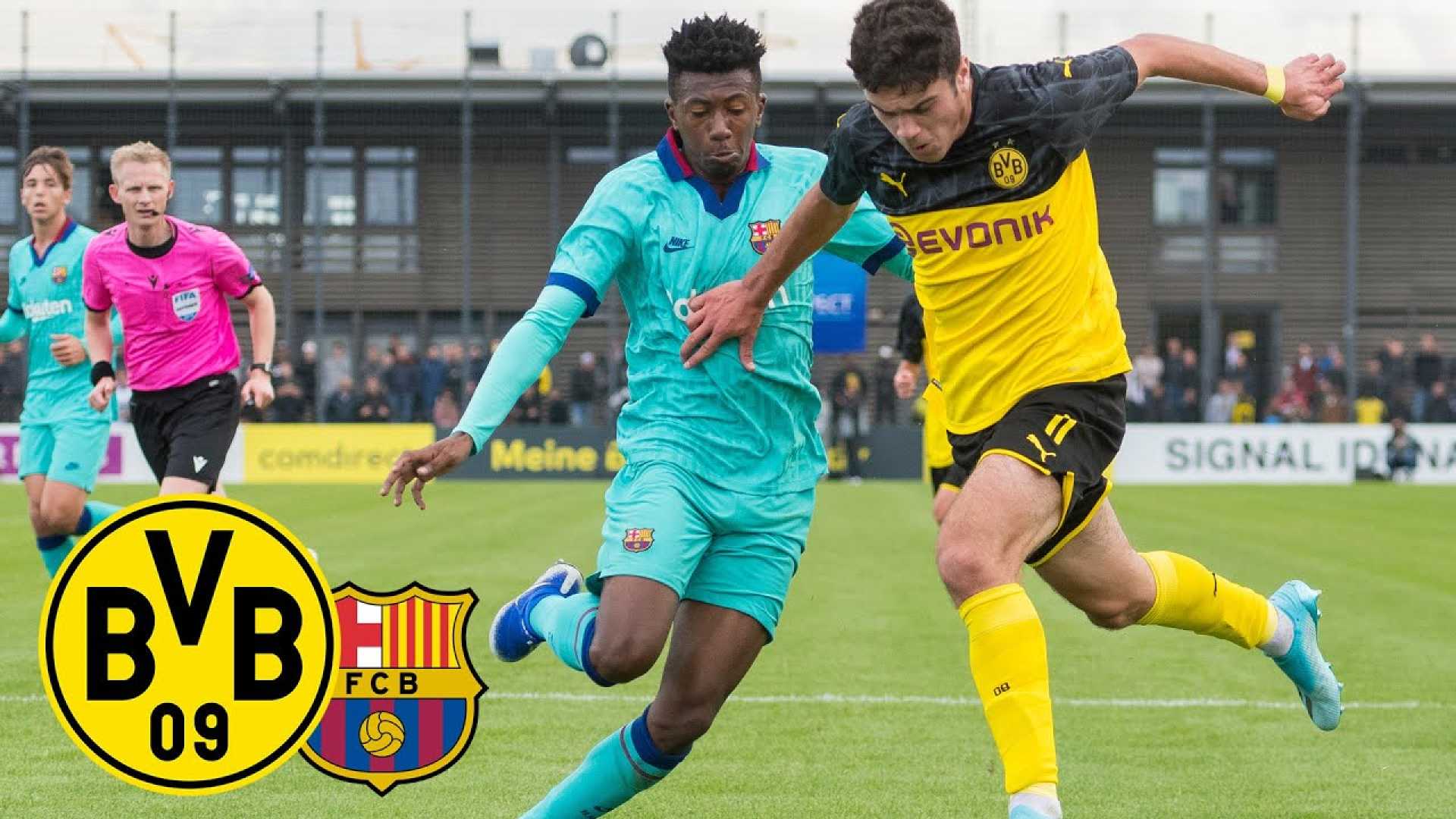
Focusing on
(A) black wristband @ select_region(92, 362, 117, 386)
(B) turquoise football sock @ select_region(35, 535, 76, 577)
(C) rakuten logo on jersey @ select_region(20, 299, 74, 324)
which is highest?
Answer: (C) rakuten logo on jersey @ select_region(20, 299, 74, 324)

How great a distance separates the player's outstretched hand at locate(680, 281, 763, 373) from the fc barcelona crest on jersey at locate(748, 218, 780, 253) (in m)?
0.21

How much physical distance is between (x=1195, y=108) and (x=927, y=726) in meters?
27.8

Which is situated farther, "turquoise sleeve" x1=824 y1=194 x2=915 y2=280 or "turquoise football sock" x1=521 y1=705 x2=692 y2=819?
"turquoise sleeve" x1=824 y1=194 x2=915 y2=280

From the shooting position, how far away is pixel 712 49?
464 centimetres

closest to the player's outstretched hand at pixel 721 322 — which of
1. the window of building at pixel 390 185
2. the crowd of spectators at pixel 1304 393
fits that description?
the crowd of spectators at pixel 1304 393

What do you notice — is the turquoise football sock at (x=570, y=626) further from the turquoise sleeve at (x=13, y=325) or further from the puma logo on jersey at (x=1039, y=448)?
the turquoise sleeve at (x=13, y=325)

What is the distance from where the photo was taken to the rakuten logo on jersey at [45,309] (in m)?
9.88

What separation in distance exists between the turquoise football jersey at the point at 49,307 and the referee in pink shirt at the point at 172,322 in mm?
1037

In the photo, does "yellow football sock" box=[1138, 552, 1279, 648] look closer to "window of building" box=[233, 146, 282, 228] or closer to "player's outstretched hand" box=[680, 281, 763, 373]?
"player's outstretched hand" box=[680, 281, 763, 373]

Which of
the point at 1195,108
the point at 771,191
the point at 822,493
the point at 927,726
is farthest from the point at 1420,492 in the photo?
the point at 771,191

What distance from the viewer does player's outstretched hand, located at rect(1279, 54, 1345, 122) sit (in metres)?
4.88

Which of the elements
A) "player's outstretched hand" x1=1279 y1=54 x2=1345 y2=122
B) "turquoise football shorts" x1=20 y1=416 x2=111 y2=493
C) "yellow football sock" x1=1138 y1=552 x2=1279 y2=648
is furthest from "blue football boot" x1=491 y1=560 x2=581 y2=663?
"turquoise football shorts" x1=20 y1=416 x2=111 y2=493

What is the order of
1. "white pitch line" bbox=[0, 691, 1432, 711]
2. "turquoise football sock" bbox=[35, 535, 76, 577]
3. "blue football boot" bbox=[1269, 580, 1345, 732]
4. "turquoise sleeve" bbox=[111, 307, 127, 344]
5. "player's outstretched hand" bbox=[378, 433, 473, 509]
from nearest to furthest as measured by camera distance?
1. "player's outstretched hand" bbox=[378, 433, 473, 509]
2. "blue football boot" bbox=[1269, 580, 1345, 732]
3. "white pitch line" bbox=[0, 691, 1432, 711]
4. "turquoise sleeve" bbox=[111, 307, 127, 344]
5. "turquoise football sock" bbox=[35, 535, 76, 577]

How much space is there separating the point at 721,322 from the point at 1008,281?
2.56 ft
